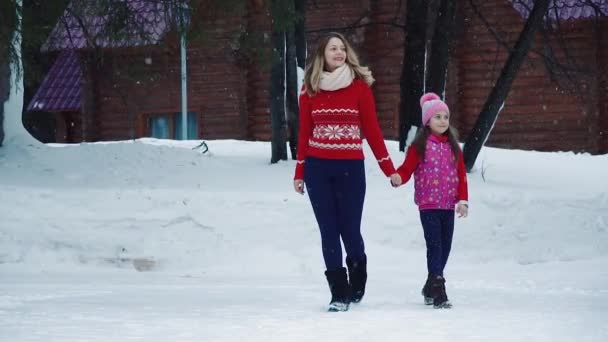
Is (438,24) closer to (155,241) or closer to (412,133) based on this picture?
(412,133)

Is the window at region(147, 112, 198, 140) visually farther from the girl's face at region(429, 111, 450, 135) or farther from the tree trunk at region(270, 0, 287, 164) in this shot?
the girl's face at region(429, 111, 450, 135)

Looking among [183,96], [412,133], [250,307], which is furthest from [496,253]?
[183,96]

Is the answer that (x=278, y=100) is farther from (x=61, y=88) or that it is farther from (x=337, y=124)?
(x=61, y=88)

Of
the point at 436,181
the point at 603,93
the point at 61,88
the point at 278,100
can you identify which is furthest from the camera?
the point at 61,88

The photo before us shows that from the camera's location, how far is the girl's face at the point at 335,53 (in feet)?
22.8

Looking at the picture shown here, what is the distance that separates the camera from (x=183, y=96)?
25.7 metres

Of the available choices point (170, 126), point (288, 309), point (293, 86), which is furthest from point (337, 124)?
point (170, 126)

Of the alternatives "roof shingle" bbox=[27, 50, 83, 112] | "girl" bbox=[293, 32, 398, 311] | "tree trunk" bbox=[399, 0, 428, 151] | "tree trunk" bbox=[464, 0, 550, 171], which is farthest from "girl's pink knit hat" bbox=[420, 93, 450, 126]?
"roof shingle" bbox=[27, 50, 83, 112]

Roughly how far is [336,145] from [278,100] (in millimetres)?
8710

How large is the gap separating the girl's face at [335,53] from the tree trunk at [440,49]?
8166 mm

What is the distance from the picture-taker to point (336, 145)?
6.91 metres

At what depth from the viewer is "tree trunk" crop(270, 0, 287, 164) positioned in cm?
1523

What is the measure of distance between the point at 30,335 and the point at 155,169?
8762mm

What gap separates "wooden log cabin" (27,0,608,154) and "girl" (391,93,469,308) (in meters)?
12.9
